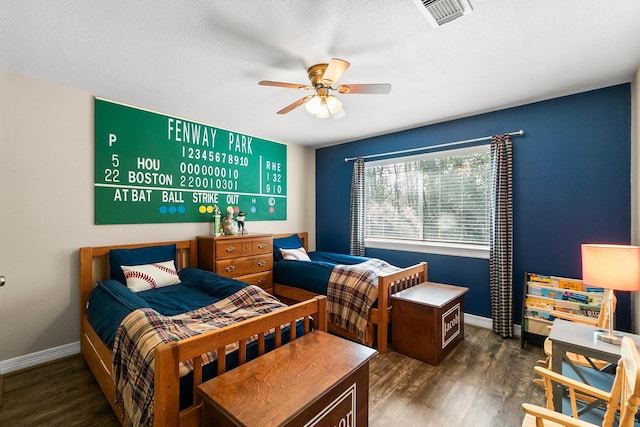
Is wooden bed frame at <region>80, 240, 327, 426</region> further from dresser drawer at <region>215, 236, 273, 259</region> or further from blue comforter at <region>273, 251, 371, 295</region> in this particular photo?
blue comforter at <region>273, 251, 371, 295</region>

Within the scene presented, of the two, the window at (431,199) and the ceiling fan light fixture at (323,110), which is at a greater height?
the ceiling fan light fixture at (323,110)

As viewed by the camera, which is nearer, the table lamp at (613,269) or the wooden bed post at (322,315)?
the table lamp at (613,269)

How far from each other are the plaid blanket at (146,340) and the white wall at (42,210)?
1.42 meters

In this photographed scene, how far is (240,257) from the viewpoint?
3.29m

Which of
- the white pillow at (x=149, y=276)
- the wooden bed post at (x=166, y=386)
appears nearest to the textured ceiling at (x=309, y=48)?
the white pillow at (x=149, y=276)

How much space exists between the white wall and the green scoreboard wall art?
0.14 metres

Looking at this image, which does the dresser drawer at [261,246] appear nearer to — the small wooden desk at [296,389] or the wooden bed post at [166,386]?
the small wooden desk at [296,389]

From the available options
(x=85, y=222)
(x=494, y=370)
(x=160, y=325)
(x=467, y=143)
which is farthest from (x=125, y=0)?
(x=494, y=370)

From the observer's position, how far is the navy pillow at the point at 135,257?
2607 mm

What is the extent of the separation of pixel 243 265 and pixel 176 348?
2153mm

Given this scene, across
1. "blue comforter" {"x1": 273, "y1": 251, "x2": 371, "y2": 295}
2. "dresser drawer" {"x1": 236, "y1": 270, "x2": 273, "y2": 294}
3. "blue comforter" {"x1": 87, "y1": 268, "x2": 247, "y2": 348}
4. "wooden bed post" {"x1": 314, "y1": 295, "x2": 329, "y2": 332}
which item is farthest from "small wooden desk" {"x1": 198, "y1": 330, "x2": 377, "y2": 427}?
"dresser drawer" {"x1": 236, "y1": 270, "x2": 273, "y2": 294}

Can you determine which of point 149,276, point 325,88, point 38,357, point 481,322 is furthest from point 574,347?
point 38,357

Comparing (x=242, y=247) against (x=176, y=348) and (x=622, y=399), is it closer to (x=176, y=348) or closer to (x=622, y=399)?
(x=176, y=348)

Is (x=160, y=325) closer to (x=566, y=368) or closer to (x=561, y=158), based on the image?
(x=566, y=368)
